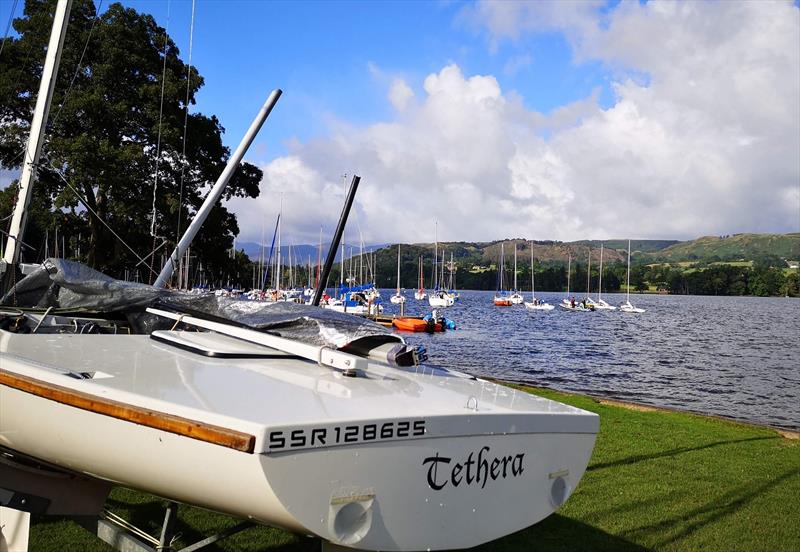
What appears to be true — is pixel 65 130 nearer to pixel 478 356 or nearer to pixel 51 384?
pixel 478 356

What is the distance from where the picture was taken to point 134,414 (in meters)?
2.97

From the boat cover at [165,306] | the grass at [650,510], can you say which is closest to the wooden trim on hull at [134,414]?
the boat cover at [165,306]

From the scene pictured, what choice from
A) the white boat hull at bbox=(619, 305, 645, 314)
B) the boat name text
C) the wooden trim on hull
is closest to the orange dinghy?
the wooden trim on hull

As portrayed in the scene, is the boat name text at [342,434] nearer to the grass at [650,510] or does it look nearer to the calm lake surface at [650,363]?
the grass at [650,510]

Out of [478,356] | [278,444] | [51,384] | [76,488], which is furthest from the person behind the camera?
[478,356]

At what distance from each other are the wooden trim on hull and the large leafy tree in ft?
75.3

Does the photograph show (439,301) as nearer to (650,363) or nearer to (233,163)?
(650,363)

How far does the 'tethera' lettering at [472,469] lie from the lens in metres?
3.10

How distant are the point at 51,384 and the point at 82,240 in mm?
31290

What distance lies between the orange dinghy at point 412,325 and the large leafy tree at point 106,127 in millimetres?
22065

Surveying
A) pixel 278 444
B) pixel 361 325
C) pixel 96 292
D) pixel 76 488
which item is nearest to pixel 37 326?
pixel 96 292

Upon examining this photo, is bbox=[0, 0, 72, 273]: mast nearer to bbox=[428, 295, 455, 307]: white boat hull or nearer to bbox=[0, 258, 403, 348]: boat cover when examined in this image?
bbox=[0, 258, 403, 348]: boat cover

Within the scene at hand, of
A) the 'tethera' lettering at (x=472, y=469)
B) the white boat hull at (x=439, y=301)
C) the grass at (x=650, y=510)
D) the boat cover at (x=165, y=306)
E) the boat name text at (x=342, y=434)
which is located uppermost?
the boat cover at (x=165, y=306)

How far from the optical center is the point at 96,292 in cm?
556
